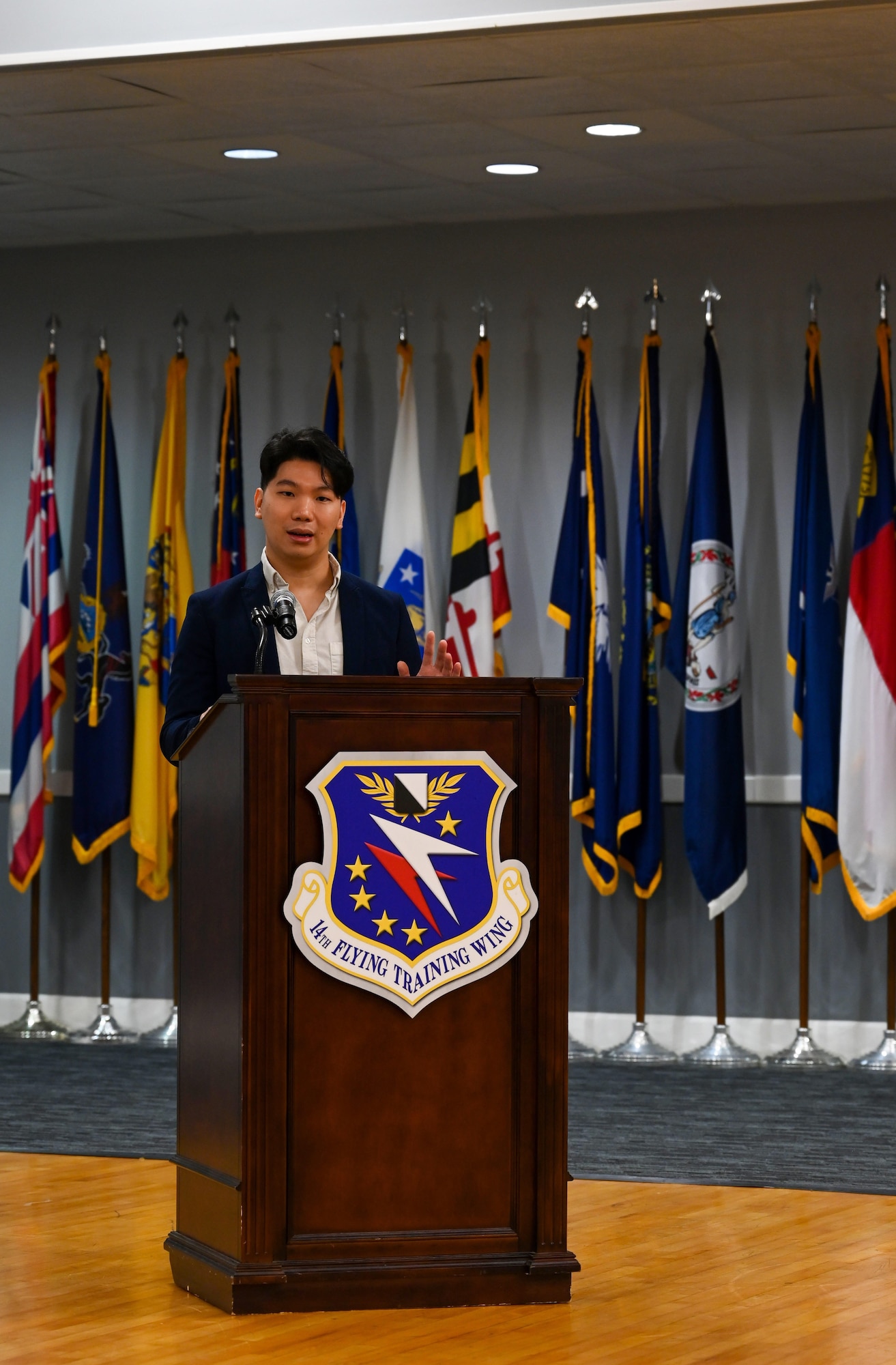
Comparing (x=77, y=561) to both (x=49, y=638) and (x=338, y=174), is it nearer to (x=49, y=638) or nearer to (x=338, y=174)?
(x=49, y=638)

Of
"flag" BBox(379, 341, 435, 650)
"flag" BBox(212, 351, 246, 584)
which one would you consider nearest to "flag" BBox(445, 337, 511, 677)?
"flag" BBox(379, 341, 435, 650)

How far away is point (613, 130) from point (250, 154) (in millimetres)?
1188

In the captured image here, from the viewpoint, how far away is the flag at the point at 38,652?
23.4 feet

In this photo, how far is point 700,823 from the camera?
6.52m

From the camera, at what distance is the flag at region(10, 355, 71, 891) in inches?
281

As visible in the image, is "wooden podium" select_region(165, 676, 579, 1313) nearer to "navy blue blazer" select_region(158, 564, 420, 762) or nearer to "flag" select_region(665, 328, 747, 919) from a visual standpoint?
"navy blue blazer" select_region(158, 564, 420, 762)

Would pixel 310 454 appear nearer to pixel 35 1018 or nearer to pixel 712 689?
pixel 712 689

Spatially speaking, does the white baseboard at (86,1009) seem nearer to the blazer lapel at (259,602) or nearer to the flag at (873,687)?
the flag at (873,687)

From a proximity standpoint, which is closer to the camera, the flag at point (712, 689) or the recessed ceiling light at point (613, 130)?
the recessed ceiling light at point (613, 130)

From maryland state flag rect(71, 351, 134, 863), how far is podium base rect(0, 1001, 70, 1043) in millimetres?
653

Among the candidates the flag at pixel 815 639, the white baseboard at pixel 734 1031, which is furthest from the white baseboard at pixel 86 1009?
the flag at pixel 815 639

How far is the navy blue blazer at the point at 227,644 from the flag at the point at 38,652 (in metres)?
3.67

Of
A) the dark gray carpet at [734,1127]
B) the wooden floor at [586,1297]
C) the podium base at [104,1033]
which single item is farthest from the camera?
the podium base at [104,1033]

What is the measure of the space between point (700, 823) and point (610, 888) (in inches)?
15.6
